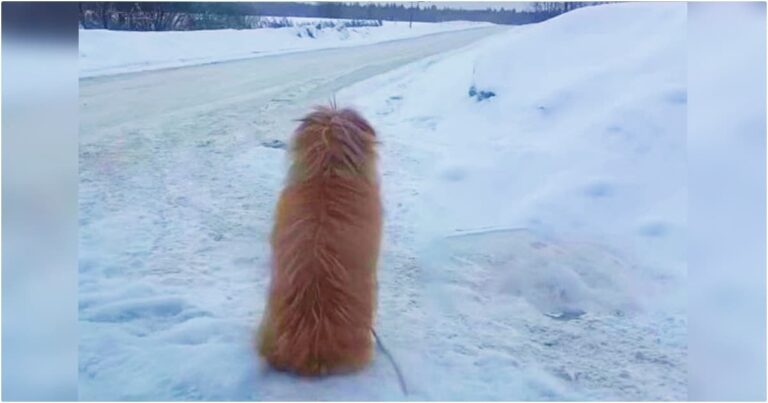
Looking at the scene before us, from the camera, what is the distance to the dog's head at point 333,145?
1636mm

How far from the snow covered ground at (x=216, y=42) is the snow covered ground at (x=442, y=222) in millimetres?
26

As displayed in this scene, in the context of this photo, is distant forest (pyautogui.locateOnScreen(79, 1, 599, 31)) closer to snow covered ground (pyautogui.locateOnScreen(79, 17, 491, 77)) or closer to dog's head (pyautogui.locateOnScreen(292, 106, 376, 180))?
snow covered ground (pyautogui.locateOnScreen(79, 17, 491, 77))

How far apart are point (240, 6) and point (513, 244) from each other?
2.09 feet

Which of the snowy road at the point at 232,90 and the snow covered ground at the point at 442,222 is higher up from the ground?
the snowy road at the point at 232,90

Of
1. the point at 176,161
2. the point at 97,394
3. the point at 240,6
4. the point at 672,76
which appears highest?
the point at 240,6

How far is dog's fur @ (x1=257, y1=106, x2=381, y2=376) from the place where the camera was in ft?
5.38

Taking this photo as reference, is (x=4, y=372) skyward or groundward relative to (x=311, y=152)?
groundward

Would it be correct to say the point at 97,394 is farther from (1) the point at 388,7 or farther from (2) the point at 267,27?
(1) the point at 388,7

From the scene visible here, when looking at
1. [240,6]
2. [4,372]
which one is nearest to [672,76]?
[240,6]

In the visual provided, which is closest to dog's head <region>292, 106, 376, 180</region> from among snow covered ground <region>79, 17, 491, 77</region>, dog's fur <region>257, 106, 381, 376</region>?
dog's fur <region>257, 106, 381, 376</region>

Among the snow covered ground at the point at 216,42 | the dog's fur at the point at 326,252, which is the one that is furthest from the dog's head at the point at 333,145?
the snow covered ground at the point at 216,42

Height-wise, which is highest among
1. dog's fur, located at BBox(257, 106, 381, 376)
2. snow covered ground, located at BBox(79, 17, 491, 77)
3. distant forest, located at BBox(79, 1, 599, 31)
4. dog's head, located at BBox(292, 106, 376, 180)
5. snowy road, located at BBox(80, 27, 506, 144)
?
distant forest, located at BBox(79, 1, 599, 31)

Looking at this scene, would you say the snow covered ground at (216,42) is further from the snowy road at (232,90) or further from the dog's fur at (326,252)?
the dog's fur at (326,252)

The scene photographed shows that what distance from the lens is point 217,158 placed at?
5.55ft
